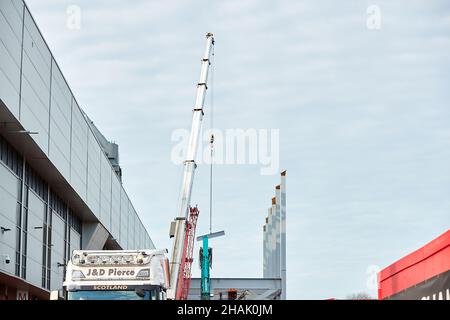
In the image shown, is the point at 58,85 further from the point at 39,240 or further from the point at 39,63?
the point at 39,240

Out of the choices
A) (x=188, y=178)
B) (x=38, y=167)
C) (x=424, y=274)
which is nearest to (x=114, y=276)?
(x=424, y=274)

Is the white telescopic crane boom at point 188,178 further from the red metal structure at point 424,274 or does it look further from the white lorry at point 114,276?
the red metal structure at point 424,274

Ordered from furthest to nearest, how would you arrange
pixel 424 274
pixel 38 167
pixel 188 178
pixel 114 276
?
pixel 188 178
pixel 38 167
pixel 114 276
pixel 424 274

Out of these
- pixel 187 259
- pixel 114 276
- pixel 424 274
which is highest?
pixel 187 259

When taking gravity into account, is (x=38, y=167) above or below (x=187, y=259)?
above

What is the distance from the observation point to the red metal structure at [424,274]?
977 cm

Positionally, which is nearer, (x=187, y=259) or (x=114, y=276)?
(x=114, y=276)

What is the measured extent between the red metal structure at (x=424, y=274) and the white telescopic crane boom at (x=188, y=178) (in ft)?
100

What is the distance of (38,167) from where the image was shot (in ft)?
160

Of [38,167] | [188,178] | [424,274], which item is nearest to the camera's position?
[424,274]

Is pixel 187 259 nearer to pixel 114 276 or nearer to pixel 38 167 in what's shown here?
pixel 38 167

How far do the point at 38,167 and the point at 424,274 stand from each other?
39.8 meters

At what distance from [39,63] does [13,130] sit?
5.08 meters
